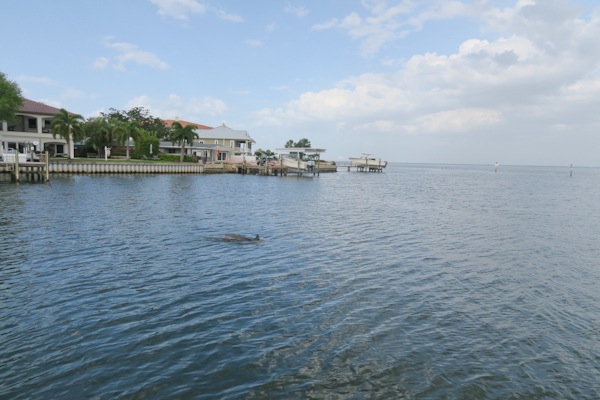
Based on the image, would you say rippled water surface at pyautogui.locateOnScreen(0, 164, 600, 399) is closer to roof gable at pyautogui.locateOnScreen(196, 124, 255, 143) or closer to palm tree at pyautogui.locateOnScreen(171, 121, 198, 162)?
palm tree at pyautogui.locateOnScreen(171, 121, 198, 162)

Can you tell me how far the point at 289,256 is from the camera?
19078 mm

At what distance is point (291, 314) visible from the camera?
40.0 ft

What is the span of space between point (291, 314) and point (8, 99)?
65918 millimetres

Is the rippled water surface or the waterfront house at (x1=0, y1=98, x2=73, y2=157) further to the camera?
the waterfront house at (x1=0, y1=98, x2=73, y2=157)

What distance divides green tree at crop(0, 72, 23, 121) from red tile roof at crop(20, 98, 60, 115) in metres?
9.42

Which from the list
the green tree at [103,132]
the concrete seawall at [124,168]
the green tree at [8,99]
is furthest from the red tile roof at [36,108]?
the concrete seawall at [124,168]

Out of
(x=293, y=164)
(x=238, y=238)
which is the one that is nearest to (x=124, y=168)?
(x=293, y=164)

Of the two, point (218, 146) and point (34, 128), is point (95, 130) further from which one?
point (218, 146)

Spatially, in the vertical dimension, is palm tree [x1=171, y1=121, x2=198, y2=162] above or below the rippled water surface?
above

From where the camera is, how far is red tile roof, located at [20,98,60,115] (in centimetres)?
7475

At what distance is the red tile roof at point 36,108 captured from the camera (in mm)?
74750

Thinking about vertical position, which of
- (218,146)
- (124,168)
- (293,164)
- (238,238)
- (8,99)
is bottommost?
(238,238)

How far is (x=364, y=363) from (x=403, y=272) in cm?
797

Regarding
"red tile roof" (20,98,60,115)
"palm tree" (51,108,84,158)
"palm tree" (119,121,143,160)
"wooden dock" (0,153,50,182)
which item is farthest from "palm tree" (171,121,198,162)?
"wooden dock" (0,153,50,182)
